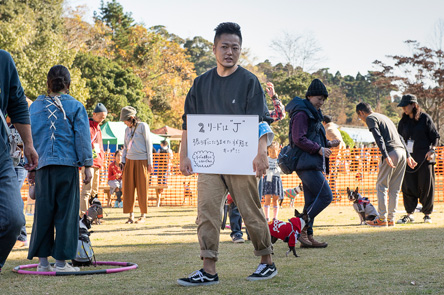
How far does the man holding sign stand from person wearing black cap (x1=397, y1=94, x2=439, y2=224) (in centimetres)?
657

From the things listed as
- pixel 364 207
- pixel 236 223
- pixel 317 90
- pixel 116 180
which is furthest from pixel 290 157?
pixel 116 180

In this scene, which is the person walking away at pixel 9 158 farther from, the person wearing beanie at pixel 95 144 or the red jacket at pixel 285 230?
the person wearing beanie at pixel 95 144

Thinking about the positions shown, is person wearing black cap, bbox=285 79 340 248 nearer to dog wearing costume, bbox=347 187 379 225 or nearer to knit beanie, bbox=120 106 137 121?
dog wearing costume, bbox=347 187 379 225

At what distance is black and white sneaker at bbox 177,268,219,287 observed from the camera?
492 cm

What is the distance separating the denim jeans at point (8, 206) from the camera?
352 cm

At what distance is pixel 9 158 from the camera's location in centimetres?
373

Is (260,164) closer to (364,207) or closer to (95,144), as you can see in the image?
(364,207)

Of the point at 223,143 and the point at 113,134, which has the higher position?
the point at 113,134

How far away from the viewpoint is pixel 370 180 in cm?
1898

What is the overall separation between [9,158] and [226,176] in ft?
6.03

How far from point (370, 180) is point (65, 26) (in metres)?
39.6

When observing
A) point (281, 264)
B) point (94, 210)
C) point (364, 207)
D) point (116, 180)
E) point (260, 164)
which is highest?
point (260, 164)

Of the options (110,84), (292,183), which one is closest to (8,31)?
(110,84)

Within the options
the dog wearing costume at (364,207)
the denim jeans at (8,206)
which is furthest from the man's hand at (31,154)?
the dog wearing costume at (364,207)
